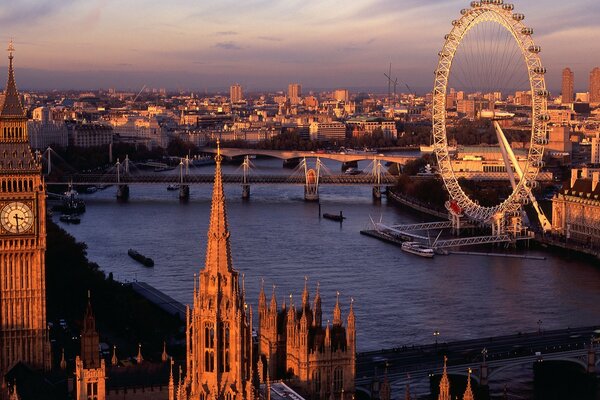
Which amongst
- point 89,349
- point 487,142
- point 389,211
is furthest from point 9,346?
point 487,142

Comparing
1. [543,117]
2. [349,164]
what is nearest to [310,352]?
[543,117]

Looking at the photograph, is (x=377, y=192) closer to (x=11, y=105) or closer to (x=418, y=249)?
(x=418, y=249)

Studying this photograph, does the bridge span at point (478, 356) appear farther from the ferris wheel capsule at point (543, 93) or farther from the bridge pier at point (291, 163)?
the bridge pier at point (291, 163)

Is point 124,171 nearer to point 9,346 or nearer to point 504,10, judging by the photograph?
point 504,10

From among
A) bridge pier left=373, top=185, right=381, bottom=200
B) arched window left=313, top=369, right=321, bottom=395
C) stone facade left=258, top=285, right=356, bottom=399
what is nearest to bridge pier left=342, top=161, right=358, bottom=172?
bridge pier left=373, top=185, right=381, bottom=200

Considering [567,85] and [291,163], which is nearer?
[291,163]
